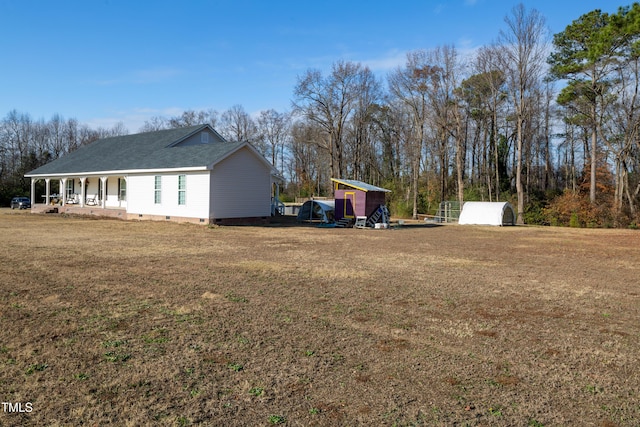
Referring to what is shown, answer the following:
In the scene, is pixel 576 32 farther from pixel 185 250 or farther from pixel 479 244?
pixel 185 250

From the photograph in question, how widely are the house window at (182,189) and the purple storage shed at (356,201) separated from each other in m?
8.37

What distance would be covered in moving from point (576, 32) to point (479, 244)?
74.2 ft

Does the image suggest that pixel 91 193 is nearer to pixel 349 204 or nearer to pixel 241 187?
pixel 241 187

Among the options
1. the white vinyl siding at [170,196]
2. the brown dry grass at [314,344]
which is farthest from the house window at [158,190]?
the brown dry grass at [314,344]

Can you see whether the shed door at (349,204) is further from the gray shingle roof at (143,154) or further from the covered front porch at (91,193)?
the covered front porch at (91,193)

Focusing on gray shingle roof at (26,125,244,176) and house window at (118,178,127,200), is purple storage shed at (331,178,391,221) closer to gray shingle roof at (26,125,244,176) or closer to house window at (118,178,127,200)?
gray shingle roof at (26,125,244,176)

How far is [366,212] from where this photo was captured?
24.5 meters

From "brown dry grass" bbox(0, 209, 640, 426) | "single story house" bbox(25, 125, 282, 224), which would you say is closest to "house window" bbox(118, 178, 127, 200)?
"single story house" bbox(25, 125, 282, 224)

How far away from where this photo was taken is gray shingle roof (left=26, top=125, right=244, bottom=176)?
77.9 feet

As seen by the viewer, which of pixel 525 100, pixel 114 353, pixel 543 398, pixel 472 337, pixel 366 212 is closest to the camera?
pixel 543 398

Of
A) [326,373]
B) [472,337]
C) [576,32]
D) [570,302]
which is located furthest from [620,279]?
[576,32]

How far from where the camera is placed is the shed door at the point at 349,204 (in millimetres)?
24828

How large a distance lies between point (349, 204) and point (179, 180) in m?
9.40

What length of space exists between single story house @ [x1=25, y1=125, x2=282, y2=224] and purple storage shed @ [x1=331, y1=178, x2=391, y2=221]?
160 inches
